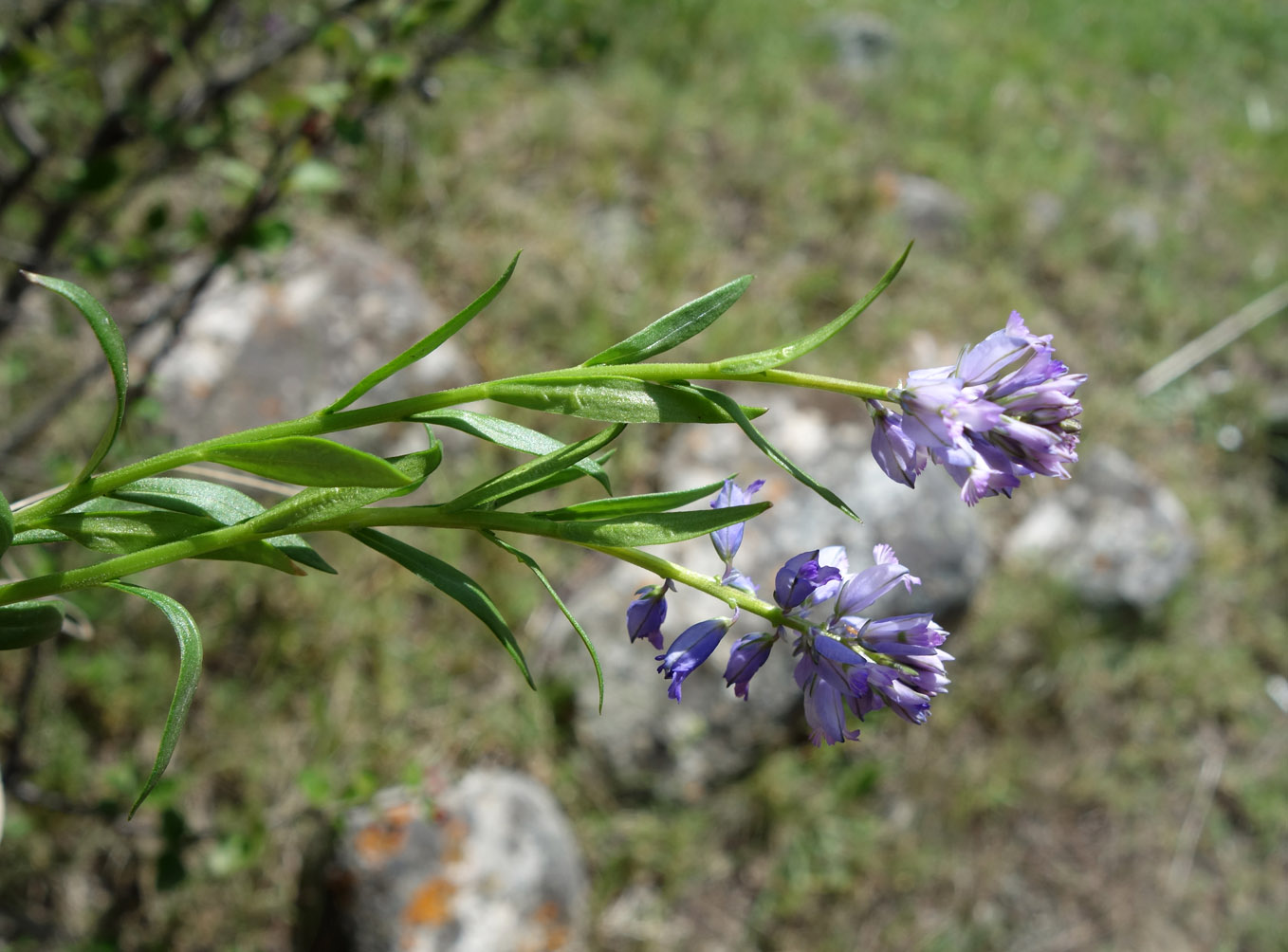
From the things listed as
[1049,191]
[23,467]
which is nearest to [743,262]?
[1049,191]

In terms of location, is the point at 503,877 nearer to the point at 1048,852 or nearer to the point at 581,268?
the point at 1048,852

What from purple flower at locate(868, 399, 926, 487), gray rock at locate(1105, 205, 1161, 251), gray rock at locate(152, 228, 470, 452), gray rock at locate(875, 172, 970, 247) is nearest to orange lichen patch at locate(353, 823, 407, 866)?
gray rock at locate(152, 228, 470, 452)

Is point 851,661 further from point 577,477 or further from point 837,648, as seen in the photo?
point 577,477

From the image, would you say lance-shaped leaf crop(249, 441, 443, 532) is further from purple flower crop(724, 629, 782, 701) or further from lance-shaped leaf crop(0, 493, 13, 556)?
purple flower crop(724, 629, 782, 701)

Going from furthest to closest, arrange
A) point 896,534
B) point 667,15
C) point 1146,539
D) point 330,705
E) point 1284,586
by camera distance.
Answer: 1. point 667,15
2. point 1284,586
3. point 1146,539
4. point 896,534
5. point 330,705

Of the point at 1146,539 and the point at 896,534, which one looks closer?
the point at 896,534

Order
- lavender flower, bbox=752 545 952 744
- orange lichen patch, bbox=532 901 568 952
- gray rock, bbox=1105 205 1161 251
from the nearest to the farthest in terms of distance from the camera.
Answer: lavender flower, bbox=752 545 952 744 → orange lichen patch, bbox=532 901 568 952 → gray rock, bbox=1105 205 1161 251
